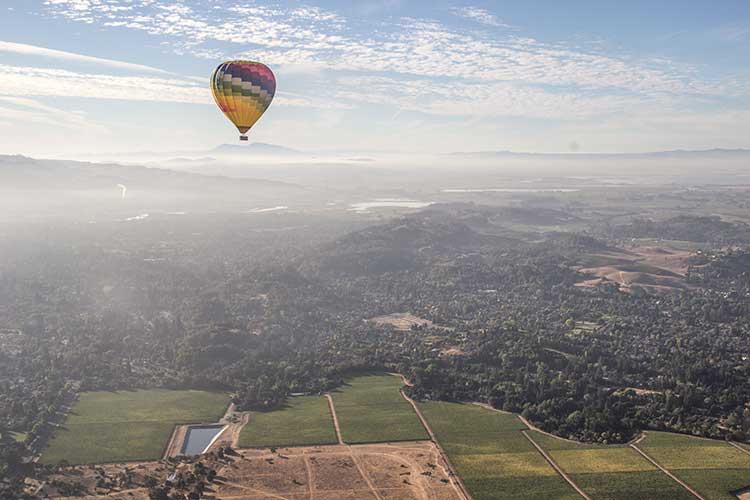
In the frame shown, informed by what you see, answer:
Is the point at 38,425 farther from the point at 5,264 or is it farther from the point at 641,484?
the point at 5,264

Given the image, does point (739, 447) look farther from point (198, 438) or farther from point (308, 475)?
point (198, 438)

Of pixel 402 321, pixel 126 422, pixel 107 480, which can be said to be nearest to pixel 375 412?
pixel 126 422

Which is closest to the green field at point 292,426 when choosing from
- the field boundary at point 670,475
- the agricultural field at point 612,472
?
the agricultural field at point 612,472

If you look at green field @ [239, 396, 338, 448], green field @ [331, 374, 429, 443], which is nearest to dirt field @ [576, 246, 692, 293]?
green field @ [331, 374, 429, 443]

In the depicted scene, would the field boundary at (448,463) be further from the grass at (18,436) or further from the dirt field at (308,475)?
the grass at (18,436)

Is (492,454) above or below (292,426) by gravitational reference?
above
